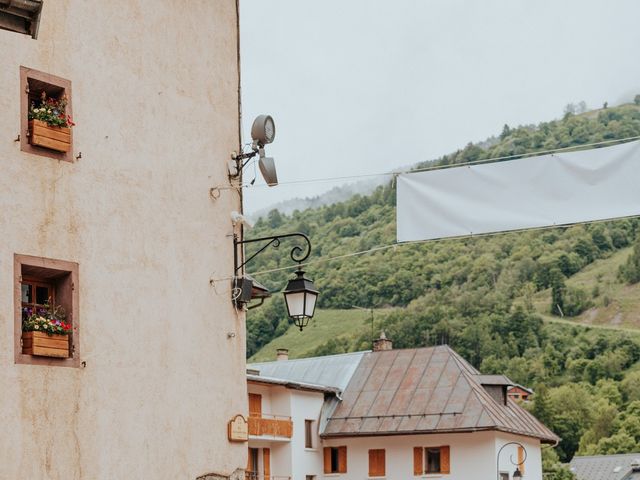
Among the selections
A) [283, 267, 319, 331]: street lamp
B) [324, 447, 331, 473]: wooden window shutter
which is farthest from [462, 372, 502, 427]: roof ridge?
[283, 267, 319, 331]: street lamp

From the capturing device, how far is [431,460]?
46188 mm

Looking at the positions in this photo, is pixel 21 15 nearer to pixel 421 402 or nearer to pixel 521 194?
pixel 521 194

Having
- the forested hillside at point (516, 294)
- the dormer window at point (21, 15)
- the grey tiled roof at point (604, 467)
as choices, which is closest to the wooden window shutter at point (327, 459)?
the forested hillside at point (516, 294)

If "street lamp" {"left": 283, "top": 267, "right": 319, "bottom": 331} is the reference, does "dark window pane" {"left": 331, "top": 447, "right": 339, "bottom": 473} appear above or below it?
below

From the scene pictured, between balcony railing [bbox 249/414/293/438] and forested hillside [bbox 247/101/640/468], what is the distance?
1663 inches

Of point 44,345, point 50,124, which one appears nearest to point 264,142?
point 50,124

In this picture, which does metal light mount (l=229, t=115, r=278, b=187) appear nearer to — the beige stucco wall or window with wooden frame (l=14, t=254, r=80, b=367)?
the beige stucco wall

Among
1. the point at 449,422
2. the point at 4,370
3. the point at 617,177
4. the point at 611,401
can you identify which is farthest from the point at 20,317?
the point at 611,401

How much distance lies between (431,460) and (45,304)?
36095 mm

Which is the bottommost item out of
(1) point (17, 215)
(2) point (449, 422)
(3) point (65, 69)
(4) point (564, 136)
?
(2) point (449, 422)

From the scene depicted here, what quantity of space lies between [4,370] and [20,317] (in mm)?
535

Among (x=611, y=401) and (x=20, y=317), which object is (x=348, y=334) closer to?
(x=611, y=401)

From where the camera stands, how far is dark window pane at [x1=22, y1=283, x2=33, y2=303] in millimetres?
11508

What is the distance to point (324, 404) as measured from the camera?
159 feet
